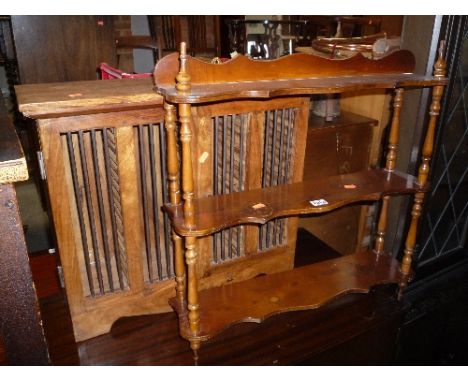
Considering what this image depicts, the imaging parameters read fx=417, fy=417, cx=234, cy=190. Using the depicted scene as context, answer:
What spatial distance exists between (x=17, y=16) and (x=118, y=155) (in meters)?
2.29

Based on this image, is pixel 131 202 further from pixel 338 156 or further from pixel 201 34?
pixel 201 34

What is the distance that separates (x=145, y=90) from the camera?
1.43 metres

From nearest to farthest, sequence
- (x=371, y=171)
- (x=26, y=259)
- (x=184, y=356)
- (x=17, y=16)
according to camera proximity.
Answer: (x=26, y=259)
(x=184, y=356)
(x=371, y=171)
(x=17, y=16)

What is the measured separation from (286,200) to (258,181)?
19 centimetres

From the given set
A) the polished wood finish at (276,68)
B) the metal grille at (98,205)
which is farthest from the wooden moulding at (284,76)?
the metal grille at (98,205)

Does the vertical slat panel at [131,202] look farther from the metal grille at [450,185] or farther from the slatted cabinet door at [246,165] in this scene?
the metal grille at [450,185]

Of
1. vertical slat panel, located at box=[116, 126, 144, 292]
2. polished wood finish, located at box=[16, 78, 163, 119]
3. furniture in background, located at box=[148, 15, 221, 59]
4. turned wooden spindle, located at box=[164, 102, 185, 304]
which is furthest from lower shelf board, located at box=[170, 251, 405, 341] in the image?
furniture in background, located at box=[148, 15, 221, 59]

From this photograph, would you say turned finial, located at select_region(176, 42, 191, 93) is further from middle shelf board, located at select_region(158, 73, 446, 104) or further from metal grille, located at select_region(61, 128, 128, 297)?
metal grille, located at select_region(61, 128, 128, 297)

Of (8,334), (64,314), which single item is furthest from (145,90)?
(64,314)

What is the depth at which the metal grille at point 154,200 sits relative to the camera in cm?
157
